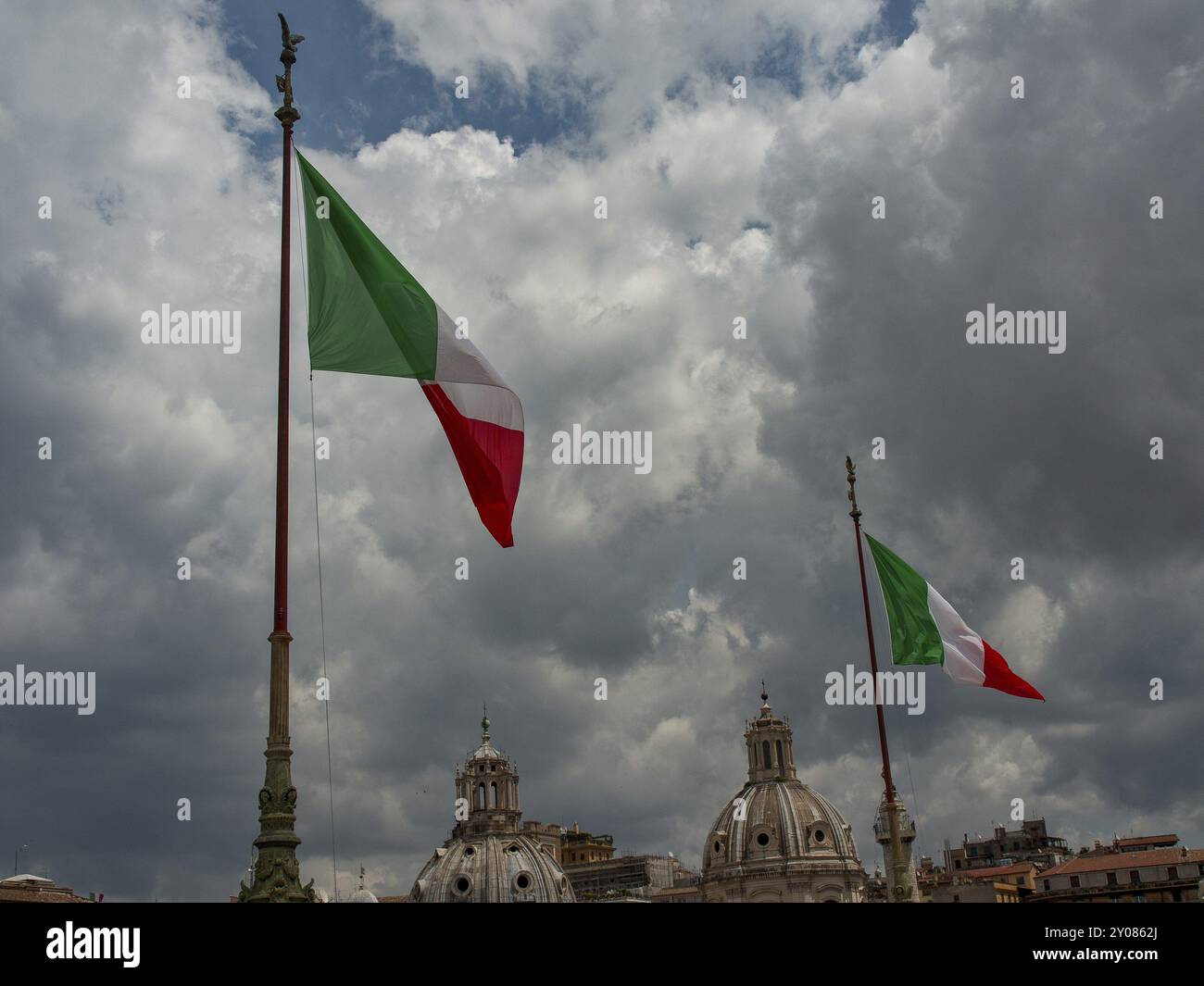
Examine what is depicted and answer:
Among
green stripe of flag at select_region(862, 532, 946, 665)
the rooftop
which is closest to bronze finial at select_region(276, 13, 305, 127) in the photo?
green stripe of flag at select_region(862, 532, 946, 665)

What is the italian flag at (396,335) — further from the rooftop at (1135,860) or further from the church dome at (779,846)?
the rooftop at (1135,860)

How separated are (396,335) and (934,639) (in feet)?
58.1

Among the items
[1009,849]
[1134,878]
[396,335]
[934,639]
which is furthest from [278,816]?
[1009,849]

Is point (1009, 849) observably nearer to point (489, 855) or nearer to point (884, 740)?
point (489, 855)

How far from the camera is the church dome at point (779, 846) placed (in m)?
108

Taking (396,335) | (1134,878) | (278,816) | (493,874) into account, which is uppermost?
(396,335)

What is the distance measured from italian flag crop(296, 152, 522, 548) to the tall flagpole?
753mm

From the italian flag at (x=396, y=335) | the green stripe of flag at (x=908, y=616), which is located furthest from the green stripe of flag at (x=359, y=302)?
the green stripe of flag at (x=908, y=616)

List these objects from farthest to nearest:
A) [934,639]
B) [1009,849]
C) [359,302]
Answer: [1009,849] < [934,639] < [359,302]

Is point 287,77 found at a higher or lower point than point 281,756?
higher

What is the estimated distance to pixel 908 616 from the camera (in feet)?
100
